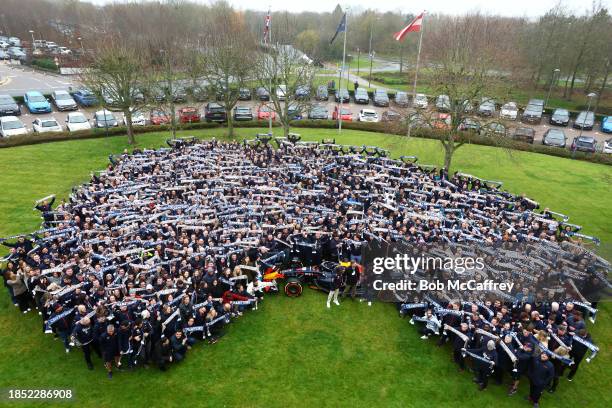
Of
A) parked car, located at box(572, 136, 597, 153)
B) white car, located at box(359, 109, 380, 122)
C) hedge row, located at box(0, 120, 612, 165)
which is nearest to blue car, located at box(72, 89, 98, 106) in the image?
hedge row, located at box(0, 120, 612, 165)

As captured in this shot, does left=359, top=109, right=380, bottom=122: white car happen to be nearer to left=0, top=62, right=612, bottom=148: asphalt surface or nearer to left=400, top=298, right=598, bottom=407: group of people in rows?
left=0, top=62, right=612, bottom=148: asphalt surface

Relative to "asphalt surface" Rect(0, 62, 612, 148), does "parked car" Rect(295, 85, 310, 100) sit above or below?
above

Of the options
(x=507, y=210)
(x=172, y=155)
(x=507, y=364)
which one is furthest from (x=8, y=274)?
(x=507, y=210)

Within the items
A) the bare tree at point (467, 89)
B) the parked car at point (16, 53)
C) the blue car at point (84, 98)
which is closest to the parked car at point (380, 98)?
the bare tree at point (467, 89)

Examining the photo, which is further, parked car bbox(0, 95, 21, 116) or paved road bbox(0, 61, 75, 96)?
paved road bbox(0, 61, 75, 96)

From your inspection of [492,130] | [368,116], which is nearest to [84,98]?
[368,116]

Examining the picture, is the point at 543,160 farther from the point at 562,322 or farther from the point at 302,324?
the point at 302,324
